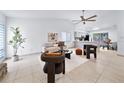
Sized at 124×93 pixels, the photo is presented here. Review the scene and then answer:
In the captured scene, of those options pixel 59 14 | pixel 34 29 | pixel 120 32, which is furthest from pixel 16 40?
pixel 120 32

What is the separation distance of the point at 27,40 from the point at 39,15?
59.6 inches

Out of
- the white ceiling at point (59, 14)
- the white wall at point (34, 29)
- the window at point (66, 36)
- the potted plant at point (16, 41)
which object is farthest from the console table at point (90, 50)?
the potted plant at point (16, 41)

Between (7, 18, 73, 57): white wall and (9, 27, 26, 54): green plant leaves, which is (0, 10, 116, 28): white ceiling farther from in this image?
(9, 27, 26, 54): green plant leaves

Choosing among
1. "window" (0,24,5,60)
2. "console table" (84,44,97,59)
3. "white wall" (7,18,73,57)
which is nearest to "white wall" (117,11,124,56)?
"console table" (84,44,97,59)

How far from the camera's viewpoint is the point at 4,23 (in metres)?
5.01

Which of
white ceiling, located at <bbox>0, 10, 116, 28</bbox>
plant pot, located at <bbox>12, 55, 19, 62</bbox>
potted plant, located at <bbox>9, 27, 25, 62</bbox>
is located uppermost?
white ceiling, located at <bbox>0, 10, 116, 28</bbox>

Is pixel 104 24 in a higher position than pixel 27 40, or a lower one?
higher

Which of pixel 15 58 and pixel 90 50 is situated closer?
pixel 15 58

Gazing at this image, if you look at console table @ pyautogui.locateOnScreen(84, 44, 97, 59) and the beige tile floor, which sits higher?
console table @ pyautogui.locateOnScreen(84, 44, 97, 59)

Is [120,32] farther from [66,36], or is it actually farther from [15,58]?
[15,58]
